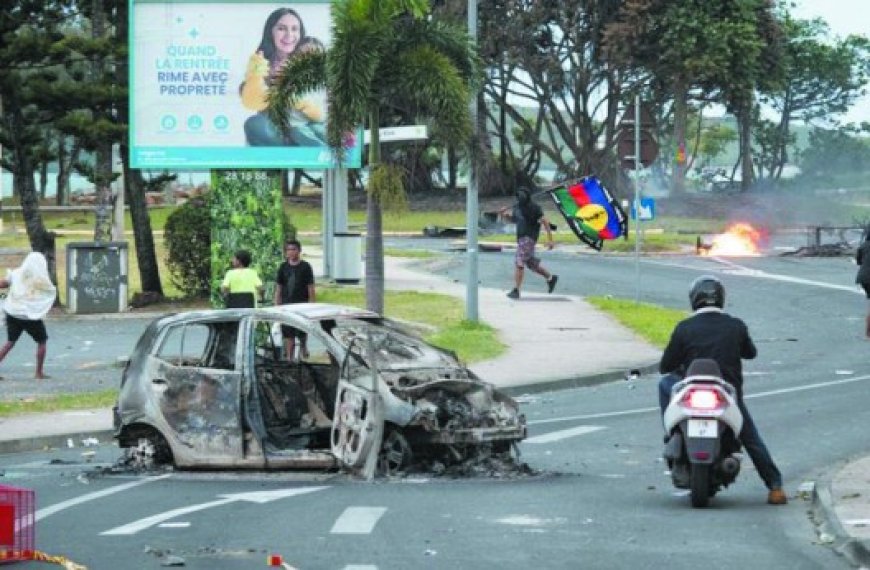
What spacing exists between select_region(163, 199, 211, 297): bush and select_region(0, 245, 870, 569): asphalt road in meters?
15.8

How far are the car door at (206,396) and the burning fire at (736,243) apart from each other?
1364 inches

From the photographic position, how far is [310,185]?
357 feet

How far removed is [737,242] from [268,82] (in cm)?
2167

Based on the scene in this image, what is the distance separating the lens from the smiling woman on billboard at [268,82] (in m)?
32.7

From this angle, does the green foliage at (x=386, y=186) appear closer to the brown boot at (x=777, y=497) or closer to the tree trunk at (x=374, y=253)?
the tree trunk at (x=374, y=253)

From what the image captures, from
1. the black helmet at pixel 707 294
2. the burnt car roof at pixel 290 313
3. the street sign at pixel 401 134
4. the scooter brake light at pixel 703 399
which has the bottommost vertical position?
the scooter brake light at pixel 703 399

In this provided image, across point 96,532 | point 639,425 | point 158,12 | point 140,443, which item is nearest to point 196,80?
point 158,12

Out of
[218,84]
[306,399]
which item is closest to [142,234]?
[218,84]

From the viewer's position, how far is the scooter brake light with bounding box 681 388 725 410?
1257 centimetres

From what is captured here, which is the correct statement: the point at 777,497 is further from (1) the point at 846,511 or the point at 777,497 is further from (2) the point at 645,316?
(2) the point at 645,316

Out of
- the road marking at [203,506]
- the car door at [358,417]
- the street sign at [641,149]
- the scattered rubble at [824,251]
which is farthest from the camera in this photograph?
the scattered rubble at [824,251]

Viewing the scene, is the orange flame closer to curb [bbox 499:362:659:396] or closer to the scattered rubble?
the scattered rubble

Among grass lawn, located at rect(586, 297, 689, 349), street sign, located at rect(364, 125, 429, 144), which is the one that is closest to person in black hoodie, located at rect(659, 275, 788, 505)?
grass lawn, located at rect(586, 297, 689, 349)

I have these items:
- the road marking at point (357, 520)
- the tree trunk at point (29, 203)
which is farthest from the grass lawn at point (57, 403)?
the tree trunk at point (29, 203)
